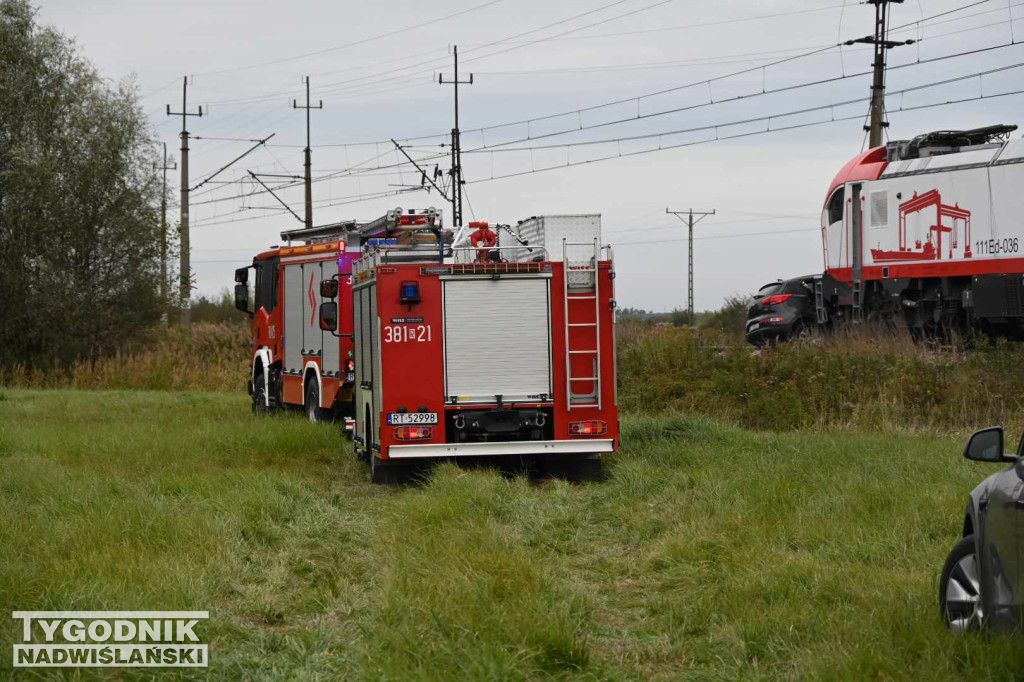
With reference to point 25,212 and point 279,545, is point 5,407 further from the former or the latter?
point 279,545

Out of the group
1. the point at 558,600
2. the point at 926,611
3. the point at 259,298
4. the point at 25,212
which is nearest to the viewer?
the point at 926,611

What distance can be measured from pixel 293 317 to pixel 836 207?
12.9m

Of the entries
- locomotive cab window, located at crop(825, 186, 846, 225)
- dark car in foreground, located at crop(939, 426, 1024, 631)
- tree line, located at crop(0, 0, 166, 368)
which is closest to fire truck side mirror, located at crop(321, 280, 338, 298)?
dark car in foreground, located at crop(939, 426, 1024, 631)

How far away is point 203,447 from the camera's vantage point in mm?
16172

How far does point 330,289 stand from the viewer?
18.0m

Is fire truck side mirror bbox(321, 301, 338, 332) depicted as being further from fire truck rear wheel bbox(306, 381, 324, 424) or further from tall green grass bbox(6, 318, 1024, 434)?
tall green grass bbox(6, 318, 1024, 434)

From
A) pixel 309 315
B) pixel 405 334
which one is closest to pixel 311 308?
pixel 309 315

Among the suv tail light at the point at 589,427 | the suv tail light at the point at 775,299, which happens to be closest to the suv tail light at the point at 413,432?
the suv tail light at the point at 589,427

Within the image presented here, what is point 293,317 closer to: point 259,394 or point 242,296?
point 242,296

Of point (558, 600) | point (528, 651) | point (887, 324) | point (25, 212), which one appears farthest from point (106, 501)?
point (25, 212)

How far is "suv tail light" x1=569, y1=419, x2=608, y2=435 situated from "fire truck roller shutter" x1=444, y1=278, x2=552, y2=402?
0.47 metres


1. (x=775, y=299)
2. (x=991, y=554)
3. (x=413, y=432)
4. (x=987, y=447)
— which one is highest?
(x=775, y=299)

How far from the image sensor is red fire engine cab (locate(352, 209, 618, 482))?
13664mm

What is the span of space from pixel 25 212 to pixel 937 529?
3355cm
